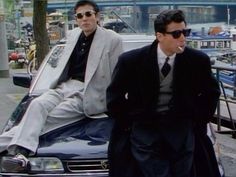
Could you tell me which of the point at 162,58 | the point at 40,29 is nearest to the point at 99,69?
the point at 162,58

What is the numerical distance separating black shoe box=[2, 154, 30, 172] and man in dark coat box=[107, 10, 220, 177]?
83 cm

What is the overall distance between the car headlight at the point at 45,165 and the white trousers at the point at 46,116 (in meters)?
0.09

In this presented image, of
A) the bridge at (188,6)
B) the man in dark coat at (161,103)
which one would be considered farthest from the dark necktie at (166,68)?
the bridge at (188,6)

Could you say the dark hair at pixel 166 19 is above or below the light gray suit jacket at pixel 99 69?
above

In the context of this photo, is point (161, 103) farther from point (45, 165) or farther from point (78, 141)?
point (45, 165)

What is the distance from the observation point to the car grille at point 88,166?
417cm

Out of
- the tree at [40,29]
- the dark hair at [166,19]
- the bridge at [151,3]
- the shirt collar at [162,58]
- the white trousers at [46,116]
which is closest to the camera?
the dark hair at [166,19]

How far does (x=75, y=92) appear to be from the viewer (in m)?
4.79

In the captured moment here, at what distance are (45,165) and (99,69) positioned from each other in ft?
3.15

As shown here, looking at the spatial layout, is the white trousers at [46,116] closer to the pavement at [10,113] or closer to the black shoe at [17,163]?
the black shoe at [17,163]

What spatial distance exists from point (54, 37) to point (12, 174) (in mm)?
23920

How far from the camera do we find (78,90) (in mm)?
4836

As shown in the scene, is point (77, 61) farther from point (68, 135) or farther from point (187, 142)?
point (187, 142)

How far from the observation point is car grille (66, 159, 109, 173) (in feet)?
13.7
